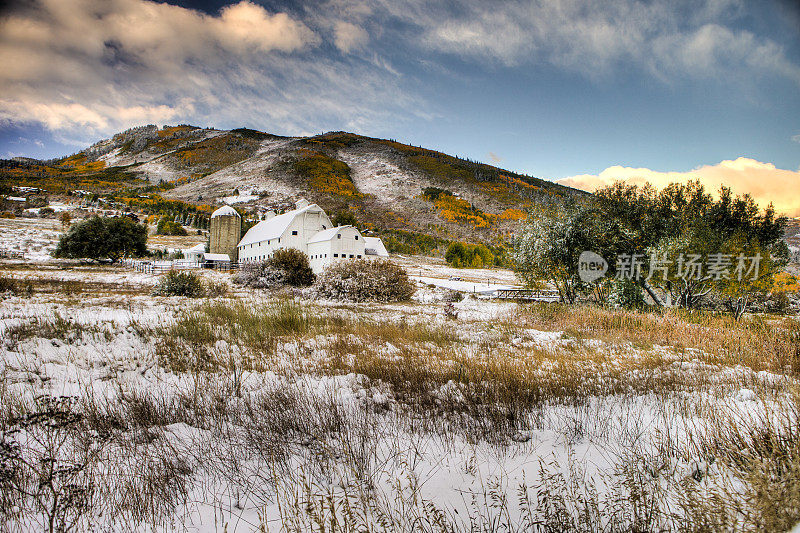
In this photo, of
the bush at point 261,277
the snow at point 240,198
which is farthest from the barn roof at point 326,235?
the snow at point 240,198

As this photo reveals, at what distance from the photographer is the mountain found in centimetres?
12231

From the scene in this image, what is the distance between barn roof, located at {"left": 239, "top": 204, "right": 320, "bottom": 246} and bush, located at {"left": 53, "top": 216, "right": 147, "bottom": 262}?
13009mm

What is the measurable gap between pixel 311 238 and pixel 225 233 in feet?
77.2

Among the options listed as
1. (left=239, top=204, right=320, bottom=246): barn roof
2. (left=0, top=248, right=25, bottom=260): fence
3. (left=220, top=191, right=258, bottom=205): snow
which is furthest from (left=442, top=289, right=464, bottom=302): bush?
(left=220, top=191, right=258, bottom=205): snow

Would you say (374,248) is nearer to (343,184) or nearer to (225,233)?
(225,233)

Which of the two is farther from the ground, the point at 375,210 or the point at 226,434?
the point at 375,210

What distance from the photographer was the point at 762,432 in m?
3.28

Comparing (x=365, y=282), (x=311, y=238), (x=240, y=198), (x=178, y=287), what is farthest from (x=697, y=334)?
(x=240, y=198)

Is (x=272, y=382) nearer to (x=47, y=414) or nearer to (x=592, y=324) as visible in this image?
(x=47, y=414)

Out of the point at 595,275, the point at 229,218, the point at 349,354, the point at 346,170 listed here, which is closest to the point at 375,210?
the point at 346,170

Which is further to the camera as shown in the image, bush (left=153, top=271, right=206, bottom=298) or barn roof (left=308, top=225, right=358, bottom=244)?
barn roof (left=308, top=225, right=358, bottom=244)

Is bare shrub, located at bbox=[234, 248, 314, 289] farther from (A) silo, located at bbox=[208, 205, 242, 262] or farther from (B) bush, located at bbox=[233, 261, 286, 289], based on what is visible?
(A) silo, located at bbox=[208, 205, 242, 262]

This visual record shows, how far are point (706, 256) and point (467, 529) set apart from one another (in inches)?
971

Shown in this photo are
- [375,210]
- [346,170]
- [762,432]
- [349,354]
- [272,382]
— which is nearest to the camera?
[762,432]
